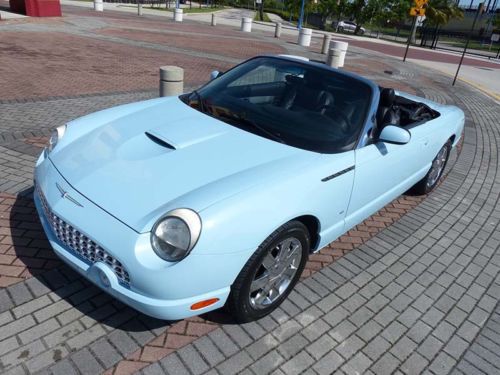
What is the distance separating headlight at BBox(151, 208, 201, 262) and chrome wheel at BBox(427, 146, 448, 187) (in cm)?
400

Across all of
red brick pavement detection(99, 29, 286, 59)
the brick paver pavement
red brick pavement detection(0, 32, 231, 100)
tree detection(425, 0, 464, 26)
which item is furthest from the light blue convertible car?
tree detection(425, 0, 464, 26)

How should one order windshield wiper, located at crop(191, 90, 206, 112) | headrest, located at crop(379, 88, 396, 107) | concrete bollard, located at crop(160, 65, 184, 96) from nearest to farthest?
windshield wiper, located at crop(191, 90, 206, 112)
headrest, located at crop(379, 88, 396, 107)
concrete bollard, located at crop(160, 65, 184, 96)

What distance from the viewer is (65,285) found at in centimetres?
293

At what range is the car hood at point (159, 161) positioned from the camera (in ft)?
7.70

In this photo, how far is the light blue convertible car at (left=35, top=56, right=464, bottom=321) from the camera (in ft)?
7.25

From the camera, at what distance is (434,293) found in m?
3.45

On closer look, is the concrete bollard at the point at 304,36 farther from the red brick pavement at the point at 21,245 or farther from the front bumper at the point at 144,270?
the front bumper at the point at 144,270

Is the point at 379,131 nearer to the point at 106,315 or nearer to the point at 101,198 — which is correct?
the point at 101,198

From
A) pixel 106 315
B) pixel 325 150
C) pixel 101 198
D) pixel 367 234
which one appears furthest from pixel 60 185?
pixel 367 234

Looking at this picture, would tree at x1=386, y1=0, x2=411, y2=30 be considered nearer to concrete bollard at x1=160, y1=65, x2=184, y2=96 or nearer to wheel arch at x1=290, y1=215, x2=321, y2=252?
concrete bollard at x1=160, y1=65, x2=184, y2=96

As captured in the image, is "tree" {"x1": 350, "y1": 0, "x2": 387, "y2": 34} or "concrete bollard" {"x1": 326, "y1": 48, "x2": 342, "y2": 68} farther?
"tree" {"x1": 350, "y1": 0, "x2": 387, "y2": 34}

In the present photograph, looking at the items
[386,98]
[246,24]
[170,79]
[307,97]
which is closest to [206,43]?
[246,24]

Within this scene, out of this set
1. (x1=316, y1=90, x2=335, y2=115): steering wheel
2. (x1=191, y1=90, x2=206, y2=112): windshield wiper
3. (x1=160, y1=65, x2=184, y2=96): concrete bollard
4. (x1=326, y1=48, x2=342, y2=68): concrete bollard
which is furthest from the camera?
(x1=326, y1=48, x2=342, y2=68): concrete bollard

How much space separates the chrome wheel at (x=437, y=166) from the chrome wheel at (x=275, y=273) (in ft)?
10.1
